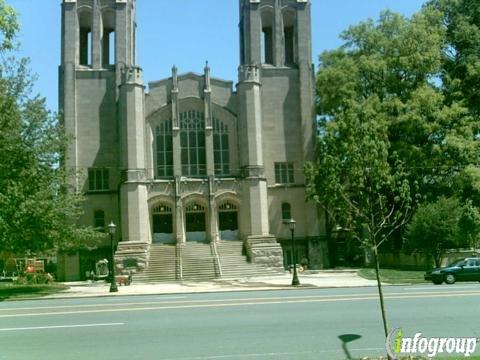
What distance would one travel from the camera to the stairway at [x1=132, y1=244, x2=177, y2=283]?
118 feet

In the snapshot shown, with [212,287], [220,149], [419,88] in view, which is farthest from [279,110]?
[212,287]

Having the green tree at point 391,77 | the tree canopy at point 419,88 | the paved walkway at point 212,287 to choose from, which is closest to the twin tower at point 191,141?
the green tree at point 391,77

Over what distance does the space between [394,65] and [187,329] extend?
32559 mm

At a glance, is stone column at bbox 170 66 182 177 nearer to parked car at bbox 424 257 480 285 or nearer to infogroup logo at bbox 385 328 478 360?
parked car at bbox 424 257 480 285

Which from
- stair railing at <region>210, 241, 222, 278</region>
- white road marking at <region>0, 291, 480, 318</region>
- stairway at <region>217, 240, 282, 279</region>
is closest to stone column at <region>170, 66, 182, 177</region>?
stair railing at <region>210, 241, 222, 278</region>

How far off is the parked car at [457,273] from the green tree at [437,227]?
18.7 feet

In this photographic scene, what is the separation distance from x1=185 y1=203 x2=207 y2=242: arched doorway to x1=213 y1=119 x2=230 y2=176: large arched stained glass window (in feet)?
10.5

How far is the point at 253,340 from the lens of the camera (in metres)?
11.5

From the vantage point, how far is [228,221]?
41719 millimetres

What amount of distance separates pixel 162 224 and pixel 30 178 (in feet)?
48.6

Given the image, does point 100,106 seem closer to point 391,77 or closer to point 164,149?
point 164,149

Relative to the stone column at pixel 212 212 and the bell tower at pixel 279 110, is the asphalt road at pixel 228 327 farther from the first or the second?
the bell tower at pixel 279 110

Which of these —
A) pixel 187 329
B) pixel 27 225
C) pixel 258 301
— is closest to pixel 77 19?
pixel 27 225

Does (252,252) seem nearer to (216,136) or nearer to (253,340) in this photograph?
(216,136)
